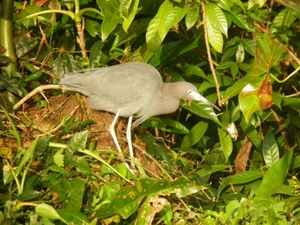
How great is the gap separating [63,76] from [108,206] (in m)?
0.92

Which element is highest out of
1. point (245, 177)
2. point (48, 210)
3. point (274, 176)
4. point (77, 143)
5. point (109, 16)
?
point (109, 16)

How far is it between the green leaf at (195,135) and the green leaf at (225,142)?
136 millimetres

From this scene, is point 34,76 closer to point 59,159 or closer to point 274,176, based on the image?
point 59,159

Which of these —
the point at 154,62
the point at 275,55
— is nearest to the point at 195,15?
the point at 275,55

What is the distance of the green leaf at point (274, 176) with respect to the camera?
151 inches

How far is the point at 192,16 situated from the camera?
3602 millimetres

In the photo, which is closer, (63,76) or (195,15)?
(195,15)

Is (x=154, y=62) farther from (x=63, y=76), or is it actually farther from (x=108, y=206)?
(x=108, y=206)

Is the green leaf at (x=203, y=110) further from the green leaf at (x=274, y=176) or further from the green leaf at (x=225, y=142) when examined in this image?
the green leaf at (x=274, y=176)

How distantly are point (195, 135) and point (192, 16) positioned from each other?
39.1 inches

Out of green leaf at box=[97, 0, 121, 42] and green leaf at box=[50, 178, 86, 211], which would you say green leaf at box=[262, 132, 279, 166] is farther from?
green leaf at box=[50, 178, 86, 211]

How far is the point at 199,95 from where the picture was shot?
417 cm

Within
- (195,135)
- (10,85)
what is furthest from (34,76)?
(195,135)

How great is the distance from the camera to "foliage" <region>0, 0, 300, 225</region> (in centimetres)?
344
